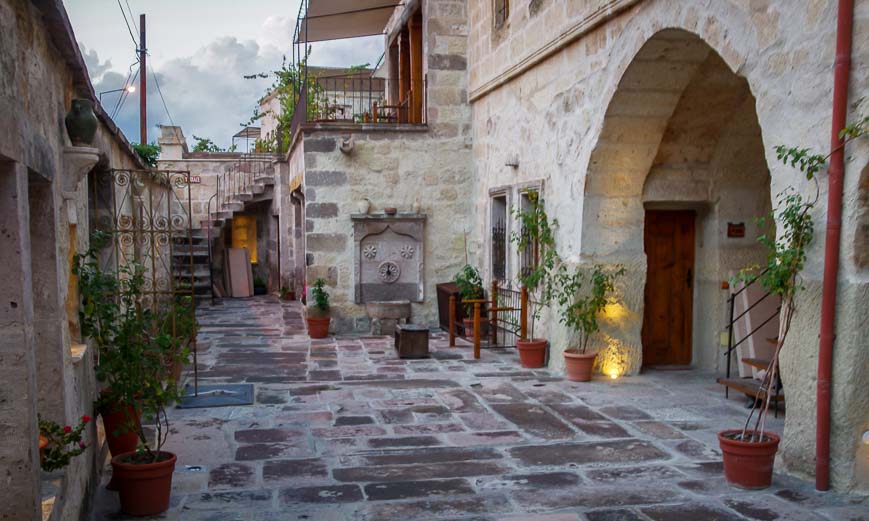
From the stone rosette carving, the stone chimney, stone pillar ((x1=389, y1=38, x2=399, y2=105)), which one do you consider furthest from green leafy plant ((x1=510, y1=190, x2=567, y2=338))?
the stone chimney

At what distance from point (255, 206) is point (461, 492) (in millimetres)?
15114

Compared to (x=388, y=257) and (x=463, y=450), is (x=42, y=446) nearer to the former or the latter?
(x=463, y=450)

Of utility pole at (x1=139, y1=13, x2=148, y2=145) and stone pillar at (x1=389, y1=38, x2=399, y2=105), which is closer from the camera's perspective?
stone pillar at (x1=389, y1=38, x2=399, y2=105)

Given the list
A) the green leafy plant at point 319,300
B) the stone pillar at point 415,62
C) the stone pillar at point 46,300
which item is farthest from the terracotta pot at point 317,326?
the stone pillar at point 46,300

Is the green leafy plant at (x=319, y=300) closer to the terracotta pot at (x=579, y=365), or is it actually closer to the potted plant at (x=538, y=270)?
the potted plant at (x=538, y=270)

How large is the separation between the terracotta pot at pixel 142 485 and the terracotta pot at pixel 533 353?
180 inches

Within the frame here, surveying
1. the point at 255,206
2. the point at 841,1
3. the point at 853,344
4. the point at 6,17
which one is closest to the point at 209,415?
the point at 6,17

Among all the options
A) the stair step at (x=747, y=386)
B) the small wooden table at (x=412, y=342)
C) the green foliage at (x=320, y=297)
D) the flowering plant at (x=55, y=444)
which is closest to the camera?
the flowering plant at (x=55, y=444)

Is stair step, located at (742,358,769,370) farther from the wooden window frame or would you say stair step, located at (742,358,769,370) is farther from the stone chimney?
the stone chimney

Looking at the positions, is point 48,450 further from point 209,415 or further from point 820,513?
point 820,513

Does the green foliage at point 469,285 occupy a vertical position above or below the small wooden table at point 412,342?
above

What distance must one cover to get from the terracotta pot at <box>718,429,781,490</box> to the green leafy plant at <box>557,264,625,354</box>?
2880 mm

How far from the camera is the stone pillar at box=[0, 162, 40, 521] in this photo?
2555 mm

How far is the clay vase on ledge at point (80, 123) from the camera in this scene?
12.5 ft
